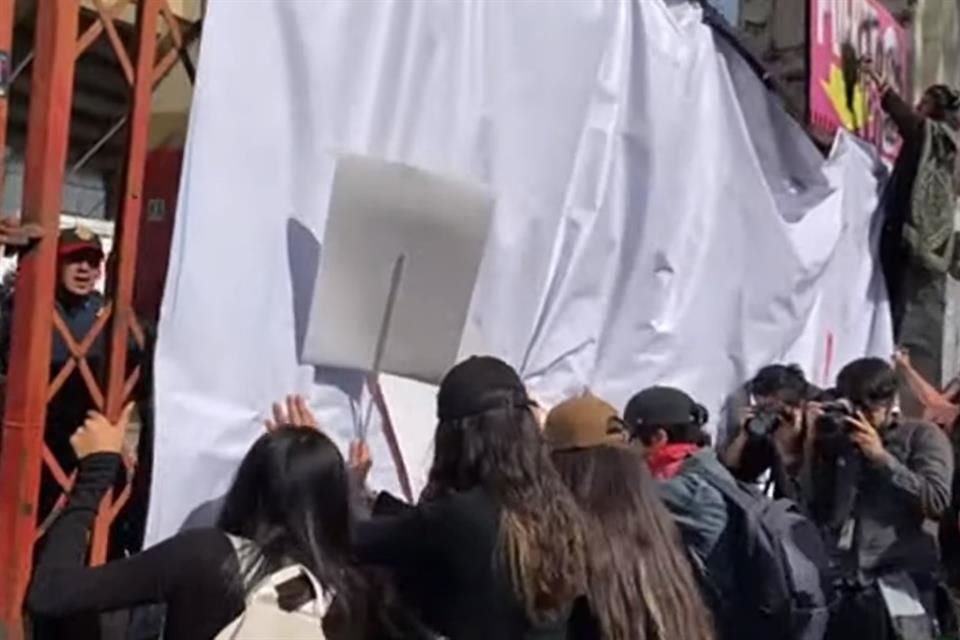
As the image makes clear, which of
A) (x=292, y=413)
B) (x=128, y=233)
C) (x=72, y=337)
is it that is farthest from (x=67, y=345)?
(x=292, y=413)

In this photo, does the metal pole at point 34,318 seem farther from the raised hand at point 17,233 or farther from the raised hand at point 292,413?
the raised hand at point 292,413

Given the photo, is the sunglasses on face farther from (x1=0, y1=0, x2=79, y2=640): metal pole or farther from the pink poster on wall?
the pink poster on wall

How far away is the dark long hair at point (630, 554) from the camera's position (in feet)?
11.1

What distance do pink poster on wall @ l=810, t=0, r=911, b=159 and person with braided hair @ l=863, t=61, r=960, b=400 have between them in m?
0.11

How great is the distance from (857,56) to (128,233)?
15.4ft

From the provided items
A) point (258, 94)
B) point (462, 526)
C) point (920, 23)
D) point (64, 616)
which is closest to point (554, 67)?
point (258, 94)

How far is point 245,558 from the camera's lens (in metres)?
3.07

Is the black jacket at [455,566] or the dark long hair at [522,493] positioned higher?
the dark long hair at [522,493]

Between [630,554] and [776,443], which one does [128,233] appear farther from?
[776,443]

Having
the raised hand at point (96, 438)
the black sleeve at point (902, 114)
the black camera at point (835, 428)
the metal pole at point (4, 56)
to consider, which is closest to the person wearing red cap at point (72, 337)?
the raised hand at point (96, 438)

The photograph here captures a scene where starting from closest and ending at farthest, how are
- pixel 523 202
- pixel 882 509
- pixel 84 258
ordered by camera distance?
pixel 84 258
pixel 523 202
pixel 882 509

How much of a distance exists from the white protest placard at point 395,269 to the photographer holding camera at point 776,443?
5.20 feet

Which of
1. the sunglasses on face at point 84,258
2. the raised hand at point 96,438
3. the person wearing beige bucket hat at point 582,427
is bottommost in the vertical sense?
the raised hand at point 96,438

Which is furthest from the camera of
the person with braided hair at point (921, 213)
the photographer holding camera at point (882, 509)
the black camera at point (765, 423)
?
the person with braided hair at point (921, 213)
